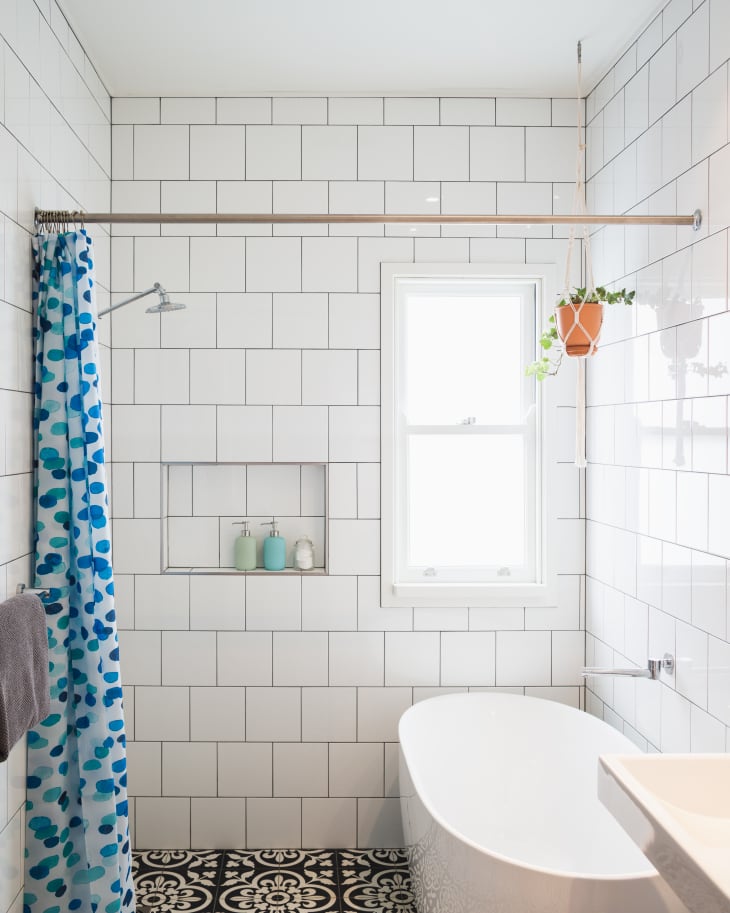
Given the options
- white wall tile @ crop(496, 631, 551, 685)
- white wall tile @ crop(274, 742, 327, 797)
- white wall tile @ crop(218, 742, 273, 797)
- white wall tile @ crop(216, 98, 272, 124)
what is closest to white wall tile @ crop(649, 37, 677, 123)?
white wall tile @ crop(216, 98, 272, 124)

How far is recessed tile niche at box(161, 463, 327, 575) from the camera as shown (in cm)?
277

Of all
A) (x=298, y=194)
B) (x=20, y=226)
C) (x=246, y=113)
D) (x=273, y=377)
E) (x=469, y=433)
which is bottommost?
(x=469, y=433)

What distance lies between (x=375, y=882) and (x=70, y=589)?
1528mm

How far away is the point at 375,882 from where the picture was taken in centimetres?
249

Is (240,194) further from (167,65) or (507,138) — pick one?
(507,138)

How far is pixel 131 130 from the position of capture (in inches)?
105

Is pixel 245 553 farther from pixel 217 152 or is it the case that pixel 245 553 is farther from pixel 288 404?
pixel 217 152

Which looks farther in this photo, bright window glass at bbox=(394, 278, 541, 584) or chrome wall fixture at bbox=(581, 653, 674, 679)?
bright window glass at bbox=(394, 278, 541, 584)

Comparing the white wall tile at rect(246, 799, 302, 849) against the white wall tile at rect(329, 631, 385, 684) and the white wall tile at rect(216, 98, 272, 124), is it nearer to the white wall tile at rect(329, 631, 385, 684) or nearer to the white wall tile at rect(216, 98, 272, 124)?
the white wall tile at rect(329, 631, 385, 684)

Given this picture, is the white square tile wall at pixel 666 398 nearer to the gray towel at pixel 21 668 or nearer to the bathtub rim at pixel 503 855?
the bathtub rim at pixel 503 855

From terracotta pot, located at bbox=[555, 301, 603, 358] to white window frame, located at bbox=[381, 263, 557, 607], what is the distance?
23.6 inches

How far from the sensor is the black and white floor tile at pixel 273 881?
2.36 meters

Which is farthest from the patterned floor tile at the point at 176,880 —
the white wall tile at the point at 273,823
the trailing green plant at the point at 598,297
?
the trailing green plant at the point at 598,297

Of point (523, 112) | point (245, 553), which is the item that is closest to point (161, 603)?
point (245, 553)
